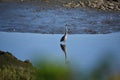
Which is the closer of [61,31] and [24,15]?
[61,31]

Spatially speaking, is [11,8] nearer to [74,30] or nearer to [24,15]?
[24,15]

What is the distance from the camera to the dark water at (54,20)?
18.6 meters

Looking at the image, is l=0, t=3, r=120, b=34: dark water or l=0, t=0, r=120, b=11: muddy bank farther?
l=0, t=0, r=120, b=11: muddy bank

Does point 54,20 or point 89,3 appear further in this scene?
point 89,3

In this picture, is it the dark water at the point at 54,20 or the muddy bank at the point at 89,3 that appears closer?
the dark water at the point at 54,20

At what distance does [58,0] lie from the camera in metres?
25.9

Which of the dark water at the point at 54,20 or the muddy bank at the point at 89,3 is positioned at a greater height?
the dark water at the point at 54,20

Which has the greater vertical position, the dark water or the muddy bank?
the dark water

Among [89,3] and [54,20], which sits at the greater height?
[54,20]

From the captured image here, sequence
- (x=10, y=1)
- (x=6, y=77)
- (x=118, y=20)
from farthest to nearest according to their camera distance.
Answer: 1. (x=10, y=1)
2. (x=118, y=20)
3. (x=6, y=77)

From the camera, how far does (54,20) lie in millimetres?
20234

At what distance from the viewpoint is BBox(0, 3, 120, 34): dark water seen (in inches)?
731

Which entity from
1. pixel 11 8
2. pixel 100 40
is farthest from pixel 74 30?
pixel 11 8

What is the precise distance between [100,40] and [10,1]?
10522 millimetres
